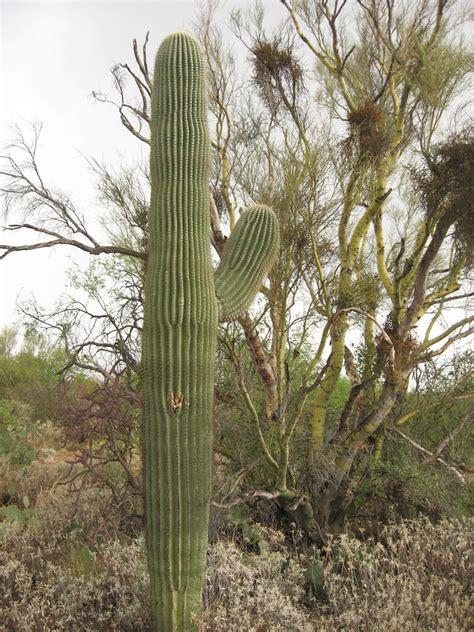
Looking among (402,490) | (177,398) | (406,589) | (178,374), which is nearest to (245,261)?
(178,374)

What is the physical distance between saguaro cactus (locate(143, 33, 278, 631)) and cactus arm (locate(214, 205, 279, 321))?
118 millimetres

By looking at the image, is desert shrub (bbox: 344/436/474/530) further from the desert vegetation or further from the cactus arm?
the cactus arm

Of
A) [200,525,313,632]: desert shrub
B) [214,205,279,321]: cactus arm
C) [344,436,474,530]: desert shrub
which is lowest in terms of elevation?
[200,525,313,632]: desert shrub

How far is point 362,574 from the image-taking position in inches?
201

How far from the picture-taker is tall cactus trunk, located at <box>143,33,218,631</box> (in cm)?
409

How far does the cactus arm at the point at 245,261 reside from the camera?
4.59 meters

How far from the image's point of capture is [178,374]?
4.08 metres

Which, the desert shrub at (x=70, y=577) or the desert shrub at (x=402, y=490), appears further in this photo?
the desert shrub at (x=402, y=490)

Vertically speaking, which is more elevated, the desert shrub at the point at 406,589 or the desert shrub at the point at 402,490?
the desert shrub at the point at 402,490

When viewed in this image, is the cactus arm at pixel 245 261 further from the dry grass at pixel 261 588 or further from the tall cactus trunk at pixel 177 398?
the dry grass at pixel 261 588

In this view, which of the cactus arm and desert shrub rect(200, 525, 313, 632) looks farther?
the cactus arm

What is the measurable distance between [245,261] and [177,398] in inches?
49.4

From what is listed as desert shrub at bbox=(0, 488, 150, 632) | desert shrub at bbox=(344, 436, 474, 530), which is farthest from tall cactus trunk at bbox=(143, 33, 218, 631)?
desert shrub at bbox=(344, 436, 474, 530)

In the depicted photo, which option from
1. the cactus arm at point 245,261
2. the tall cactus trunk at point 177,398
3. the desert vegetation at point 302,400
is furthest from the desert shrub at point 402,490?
the tall cactus trunk at point 177,398
